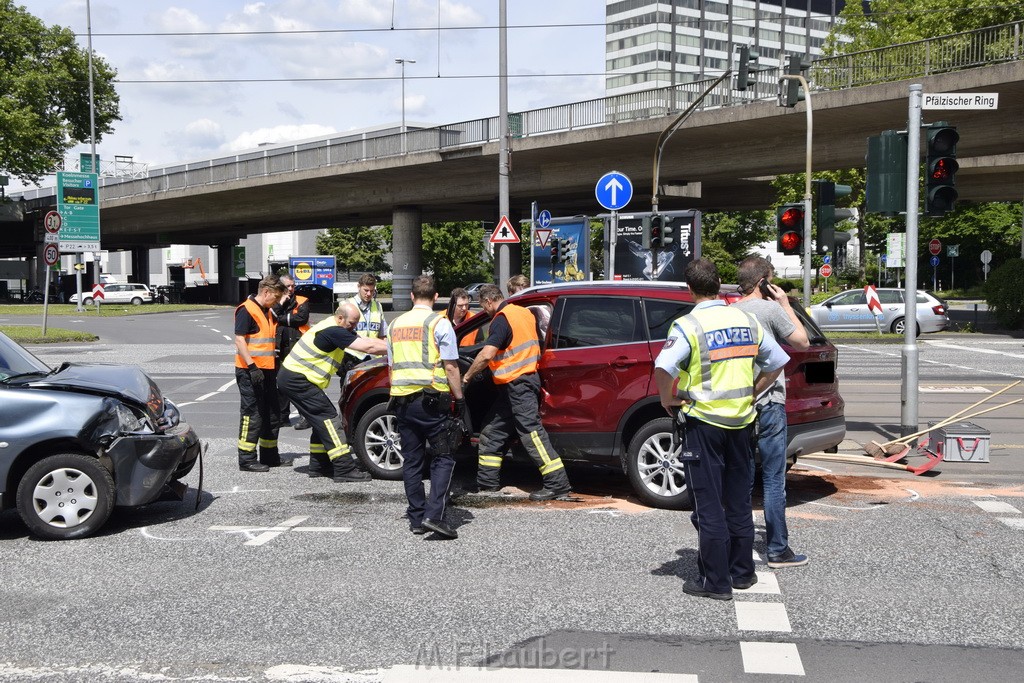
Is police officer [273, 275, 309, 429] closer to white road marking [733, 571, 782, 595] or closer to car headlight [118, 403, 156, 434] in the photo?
car headlight [118, 403, 156, 434]

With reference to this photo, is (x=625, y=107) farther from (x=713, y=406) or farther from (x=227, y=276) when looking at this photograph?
(x=227, y=276)

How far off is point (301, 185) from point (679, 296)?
40017 millimetres

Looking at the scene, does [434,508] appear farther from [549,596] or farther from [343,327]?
[343,327]

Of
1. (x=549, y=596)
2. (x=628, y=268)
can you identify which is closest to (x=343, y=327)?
(x=549, y=596)

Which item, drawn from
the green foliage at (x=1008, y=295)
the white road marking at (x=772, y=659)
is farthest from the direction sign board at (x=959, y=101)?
the green foliage at (x=1008, y=295)

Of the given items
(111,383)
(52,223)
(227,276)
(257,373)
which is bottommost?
(257,373)

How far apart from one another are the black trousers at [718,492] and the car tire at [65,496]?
12.4ft

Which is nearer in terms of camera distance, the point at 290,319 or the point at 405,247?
the point at 290,319

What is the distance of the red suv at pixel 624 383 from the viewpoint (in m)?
7.79

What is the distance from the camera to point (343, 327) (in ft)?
28.6

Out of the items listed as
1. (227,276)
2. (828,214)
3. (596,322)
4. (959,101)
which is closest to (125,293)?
(227,276)

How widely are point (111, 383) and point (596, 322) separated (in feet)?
11.6

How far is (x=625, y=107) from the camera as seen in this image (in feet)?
113

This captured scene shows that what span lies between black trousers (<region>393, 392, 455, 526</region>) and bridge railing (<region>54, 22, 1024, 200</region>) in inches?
911
